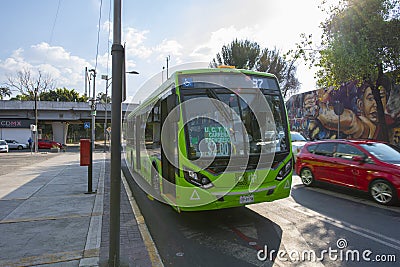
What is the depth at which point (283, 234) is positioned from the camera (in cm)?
522

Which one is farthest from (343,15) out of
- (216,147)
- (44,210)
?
(44,210)

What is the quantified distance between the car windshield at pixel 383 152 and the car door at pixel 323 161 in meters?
1.02

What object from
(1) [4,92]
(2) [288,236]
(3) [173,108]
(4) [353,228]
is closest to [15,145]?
(1) [4,92]

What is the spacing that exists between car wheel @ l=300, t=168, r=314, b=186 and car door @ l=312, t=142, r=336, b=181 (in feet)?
0.75

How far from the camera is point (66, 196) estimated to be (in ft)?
28.5

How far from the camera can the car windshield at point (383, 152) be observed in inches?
292

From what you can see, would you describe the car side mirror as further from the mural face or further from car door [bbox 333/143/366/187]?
the mural face

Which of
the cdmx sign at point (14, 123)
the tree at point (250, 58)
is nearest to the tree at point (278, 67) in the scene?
the tree at point (250, 58)

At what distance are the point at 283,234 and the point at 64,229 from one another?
403 cm

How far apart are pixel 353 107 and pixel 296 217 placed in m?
16.8

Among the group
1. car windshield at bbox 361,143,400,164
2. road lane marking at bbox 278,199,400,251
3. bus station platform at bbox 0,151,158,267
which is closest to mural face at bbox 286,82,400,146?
car windshield at bbox 361,143,400,164

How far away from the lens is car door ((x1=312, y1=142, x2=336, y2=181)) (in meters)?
8.74

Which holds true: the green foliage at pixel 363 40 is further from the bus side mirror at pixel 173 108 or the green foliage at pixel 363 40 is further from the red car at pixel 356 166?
the bus side mirror at pixel 173 108

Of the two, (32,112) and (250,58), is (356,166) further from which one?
(32,112)
